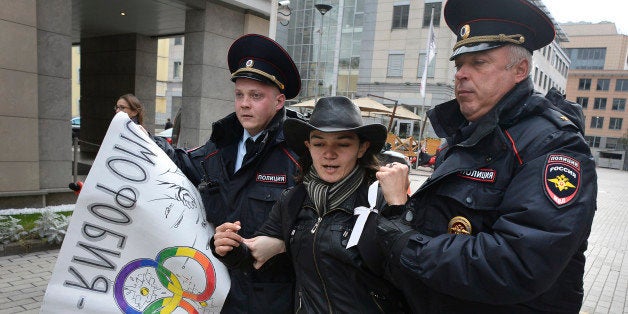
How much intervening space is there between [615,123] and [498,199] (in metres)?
83.6

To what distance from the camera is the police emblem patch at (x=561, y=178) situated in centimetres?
129

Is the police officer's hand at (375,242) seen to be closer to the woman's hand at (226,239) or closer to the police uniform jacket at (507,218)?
the police uniform jacket at (507,218)

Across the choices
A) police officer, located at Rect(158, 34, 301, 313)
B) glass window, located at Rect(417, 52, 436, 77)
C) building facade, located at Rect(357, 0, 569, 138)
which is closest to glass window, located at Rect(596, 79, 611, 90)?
building facade, located at Rect(357, 0, 569, 138)

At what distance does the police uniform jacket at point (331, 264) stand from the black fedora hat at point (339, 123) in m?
0.24

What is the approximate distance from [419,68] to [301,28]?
1289cm

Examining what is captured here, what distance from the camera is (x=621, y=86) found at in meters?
68.8

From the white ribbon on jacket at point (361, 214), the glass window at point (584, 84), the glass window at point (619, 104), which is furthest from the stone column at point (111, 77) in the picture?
the glass window at point (584, 84)

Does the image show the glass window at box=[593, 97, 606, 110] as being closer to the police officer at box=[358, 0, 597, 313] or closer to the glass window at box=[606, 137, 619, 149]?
the glass window at box=[606, 137, 619, 149]

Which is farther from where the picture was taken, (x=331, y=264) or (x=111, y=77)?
(x=111, y=77)

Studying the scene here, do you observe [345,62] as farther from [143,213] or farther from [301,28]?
[143,213]

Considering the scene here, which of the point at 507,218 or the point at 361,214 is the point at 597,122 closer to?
the point at 361,214

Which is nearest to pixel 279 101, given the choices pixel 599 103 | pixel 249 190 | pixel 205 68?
pixel 249 190

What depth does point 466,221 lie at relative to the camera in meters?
1.53

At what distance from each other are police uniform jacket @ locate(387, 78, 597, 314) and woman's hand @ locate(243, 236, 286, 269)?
0.65 meters
